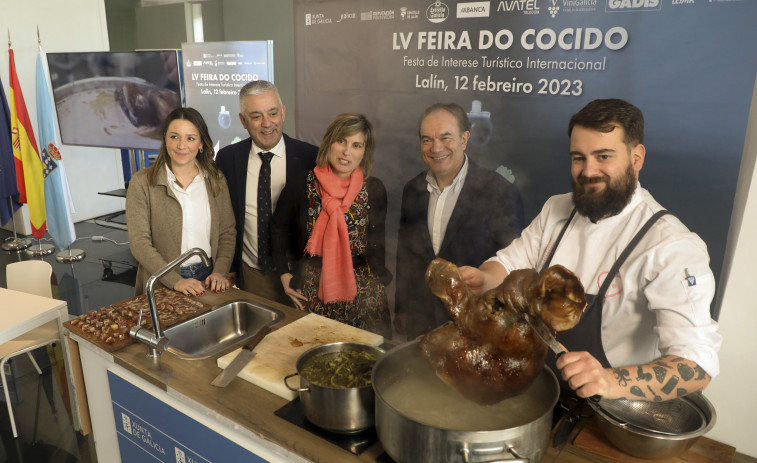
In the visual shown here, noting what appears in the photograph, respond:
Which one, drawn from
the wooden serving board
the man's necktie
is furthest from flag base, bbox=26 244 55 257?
the wooden serving board

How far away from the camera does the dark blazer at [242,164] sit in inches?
110

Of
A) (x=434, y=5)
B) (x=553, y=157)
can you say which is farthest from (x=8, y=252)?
(x=553, y=157)

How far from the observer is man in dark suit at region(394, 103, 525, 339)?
2406 mm

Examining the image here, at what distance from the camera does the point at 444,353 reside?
4.11 feet

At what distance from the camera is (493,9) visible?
2.29 metres

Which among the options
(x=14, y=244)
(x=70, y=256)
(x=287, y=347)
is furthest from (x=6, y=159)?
(x=287, y=347)

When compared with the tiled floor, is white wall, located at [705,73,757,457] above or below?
above

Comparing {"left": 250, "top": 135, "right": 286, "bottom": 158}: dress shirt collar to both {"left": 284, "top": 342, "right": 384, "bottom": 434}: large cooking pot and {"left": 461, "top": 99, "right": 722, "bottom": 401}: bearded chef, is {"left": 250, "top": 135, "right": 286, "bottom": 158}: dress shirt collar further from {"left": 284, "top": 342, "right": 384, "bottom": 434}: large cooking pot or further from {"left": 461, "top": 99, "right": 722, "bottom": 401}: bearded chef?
{"left": 284, "top": 342, "right": 384, "bottom": 434}: large cooking pot

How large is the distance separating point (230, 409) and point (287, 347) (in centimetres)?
36

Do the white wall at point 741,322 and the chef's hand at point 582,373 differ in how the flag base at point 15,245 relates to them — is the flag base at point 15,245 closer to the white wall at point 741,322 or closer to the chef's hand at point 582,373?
the chef's hand at point 582,373

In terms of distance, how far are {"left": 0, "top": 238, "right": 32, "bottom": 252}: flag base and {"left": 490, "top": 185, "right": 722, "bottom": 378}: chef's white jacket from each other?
6.08 meters

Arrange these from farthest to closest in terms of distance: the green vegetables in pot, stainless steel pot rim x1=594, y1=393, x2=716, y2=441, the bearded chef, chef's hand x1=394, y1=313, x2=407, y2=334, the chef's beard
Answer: chef's hand x1=394, y1=313, x2=407, y2=334 < the chef's beard < the green vegetables in pot < the bearded chef < stainless steel pot rim x1=594, y1=393, x2=716, y2=441

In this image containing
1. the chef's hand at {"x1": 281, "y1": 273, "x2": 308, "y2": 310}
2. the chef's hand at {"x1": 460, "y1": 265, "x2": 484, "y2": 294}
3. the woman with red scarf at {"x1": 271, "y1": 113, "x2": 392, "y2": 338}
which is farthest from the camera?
the chef's hand at {"x1": 281, "y1": 273, "x2": 308, "y2": 310}

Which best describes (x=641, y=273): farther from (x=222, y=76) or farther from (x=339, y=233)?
(x=222, y=76)
